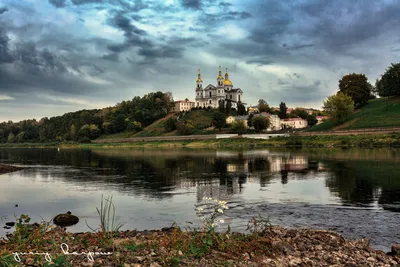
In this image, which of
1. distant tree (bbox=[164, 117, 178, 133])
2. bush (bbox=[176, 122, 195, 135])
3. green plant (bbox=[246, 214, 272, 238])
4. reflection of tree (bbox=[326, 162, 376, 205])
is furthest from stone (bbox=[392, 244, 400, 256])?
distant tree (bbox=[164, 117, 178, 133])

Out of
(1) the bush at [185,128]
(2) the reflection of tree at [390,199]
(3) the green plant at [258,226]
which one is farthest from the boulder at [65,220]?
(1) the bush at [185,128]

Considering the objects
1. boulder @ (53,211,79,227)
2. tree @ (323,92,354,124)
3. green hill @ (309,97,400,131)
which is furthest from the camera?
tree @ (323,92,354,124)

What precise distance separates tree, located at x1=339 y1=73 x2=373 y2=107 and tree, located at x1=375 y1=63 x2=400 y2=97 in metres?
5.97

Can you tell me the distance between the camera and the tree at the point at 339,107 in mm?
129500

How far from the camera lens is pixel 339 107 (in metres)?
130

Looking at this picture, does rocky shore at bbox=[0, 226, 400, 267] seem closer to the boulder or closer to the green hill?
the boulder

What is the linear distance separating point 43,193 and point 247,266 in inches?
1223

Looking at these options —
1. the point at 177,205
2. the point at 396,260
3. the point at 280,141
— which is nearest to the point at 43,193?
the point at 177,205

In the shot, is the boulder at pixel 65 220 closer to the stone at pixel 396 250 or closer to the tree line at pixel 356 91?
the stone at pixel 396 250

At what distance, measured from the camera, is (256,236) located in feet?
50.5

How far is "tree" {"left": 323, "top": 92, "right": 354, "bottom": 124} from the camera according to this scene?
5098 inches

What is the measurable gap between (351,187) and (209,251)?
83.8 ft

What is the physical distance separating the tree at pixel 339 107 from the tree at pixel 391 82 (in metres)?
21.7

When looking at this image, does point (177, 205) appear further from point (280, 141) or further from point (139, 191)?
point (280, 141)
